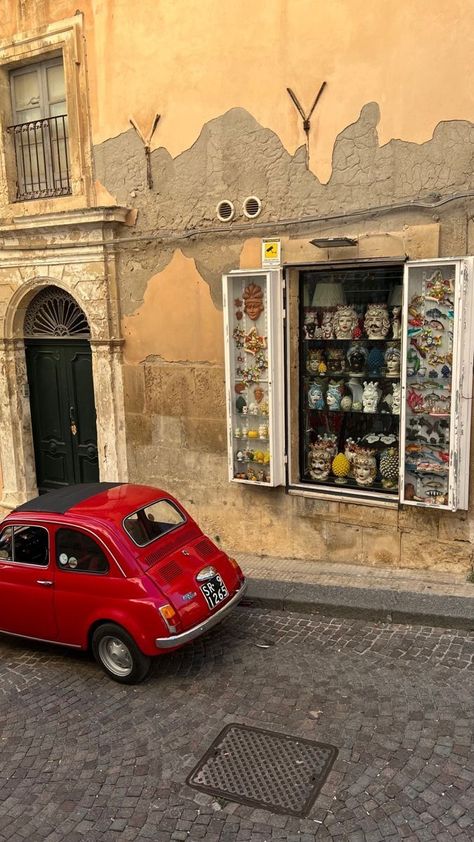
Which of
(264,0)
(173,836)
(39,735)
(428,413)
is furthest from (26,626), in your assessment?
(264,0)

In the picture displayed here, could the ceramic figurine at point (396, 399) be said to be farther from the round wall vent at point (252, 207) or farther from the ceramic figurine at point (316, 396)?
the round wall vent at point (252, 207)

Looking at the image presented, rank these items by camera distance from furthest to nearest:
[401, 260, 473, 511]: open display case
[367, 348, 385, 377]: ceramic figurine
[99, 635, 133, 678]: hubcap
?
[367, 348, 385, 377]: ceramic figurine, [401, 260, 473, 511]: open display case, [99, 635, 133, 678]: hubcap

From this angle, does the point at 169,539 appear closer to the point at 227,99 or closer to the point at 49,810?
the point at 49,810

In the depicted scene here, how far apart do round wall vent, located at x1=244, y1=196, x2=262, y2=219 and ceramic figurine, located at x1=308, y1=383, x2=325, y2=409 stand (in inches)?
79.7

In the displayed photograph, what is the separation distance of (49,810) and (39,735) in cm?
83

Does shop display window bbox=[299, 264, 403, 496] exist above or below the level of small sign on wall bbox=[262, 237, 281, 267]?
below

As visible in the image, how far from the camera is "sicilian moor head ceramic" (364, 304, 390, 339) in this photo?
23.4 feet

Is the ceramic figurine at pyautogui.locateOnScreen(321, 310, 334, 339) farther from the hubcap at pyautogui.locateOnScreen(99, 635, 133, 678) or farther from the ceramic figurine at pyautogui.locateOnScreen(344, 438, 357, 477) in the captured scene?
the hubcap at pyautogui.locateOnScreen(99, 635, 133, 678)

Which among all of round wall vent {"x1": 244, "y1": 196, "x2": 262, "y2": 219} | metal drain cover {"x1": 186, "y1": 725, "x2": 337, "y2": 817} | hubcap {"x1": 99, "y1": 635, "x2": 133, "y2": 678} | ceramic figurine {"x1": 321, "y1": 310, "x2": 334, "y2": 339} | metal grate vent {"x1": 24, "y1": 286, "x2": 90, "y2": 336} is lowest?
metal drain cover {"x1": 186, "y1": 725, "x2": 337, "y2": 817}

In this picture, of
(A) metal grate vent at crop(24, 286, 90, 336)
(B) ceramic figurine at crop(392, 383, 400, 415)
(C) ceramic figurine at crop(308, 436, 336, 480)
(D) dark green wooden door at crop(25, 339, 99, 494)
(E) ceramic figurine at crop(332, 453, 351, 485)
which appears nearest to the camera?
(B) ceramic figurine at crop(392, 383, 400, 415)

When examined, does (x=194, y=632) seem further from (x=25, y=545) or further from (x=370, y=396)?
Result: (x=370, y=396)

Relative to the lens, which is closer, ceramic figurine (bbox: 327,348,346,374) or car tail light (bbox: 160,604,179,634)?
car tail light (bbox: 160,604,179,634)

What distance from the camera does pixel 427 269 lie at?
257 inches

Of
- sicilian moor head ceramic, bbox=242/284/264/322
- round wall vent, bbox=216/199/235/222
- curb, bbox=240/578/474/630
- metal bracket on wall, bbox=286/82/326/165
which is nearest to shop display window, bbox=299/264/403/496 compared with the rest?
sicilian moor head ceramic, bbox=242/284/264/322
